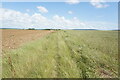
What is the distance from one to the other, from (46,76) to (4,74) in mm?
2039

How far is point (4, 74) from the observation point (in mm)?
6285

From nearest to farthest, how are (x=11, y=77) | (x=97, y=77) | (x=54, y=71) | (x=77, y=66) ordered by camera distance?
(x=11, y=77), (x=97, y=77), (x=54, y=71), (x=77, y=66)

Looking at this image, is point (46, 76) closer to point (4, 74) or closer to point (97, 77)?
point (4, 74)

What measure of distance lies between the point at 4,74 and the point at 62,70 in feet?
9.34

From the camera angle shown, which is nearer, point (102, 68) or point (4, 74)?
point (4, 74)

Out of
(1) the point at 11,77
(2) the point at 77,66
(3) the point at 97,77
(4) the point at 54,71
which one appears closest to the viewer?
(1) the point at 11,77

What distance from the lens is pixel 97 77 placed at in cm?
632

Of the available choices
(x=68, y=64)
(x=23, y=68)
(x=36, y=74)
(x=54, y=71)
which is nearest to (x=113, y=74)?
(x=68, y=64)

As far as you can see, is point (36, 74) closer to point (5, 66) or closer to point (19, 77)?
point (19, 77)

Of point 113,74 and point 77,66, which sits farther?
point 77,66

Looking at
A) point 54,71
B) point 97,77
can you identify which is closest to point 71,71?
point 54,71

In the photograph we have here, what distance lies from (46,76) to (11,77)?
157cm

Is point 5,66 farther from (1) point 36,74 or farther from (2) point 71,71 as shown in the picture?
(2) point 71,71

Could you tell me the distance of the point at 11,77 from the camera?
5.94 meters
